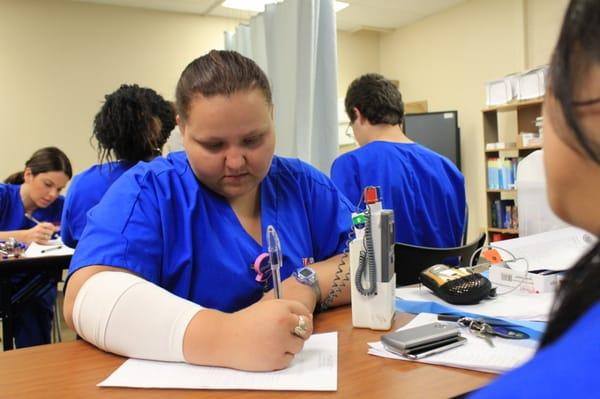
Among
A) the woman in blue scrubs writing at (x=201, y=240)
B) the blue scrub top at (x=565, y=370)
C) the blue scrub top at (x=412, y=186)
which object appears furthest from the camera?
the blue scrub top at (x=412, y=186)

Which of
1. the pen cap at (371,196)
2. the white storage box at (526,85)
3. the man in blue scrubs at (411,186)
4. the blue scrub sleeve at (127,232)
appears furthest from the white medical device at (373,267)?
the white storage box at (526,85)

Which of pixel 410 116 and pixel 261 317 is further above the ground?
pixel 410 116

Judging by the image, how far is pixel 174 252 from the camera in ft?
2.74

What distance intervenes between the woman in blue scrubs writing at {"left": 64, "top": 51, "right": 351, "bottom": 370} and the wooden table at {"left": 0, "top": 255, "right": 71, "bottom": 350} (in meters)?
1.52

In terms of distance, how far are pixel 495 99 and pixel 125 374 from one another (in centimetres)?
397

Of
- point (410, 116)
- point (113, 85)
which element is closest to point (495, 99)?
point (410, 116)

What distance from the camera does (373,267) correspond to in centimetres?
76

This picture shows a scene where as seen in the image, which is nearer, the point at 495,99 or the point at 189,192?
the point at 189,192

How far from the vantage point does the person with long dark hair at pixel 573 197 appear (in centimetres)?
21

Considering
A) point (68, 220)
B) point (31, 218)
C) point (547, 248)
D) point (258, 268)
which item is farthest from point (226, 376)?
point (31, 218)

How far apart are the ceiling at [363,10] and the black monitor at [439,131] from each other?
1048 millimetres

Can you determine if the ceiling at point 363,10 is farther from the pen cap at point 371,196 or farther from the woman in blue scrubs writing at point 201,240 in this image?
the pen cap at point 371,196

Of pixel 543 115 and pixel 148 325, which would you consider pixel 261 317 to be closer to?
pixel 148 325

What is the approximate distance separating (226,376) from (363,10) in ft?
14.9
